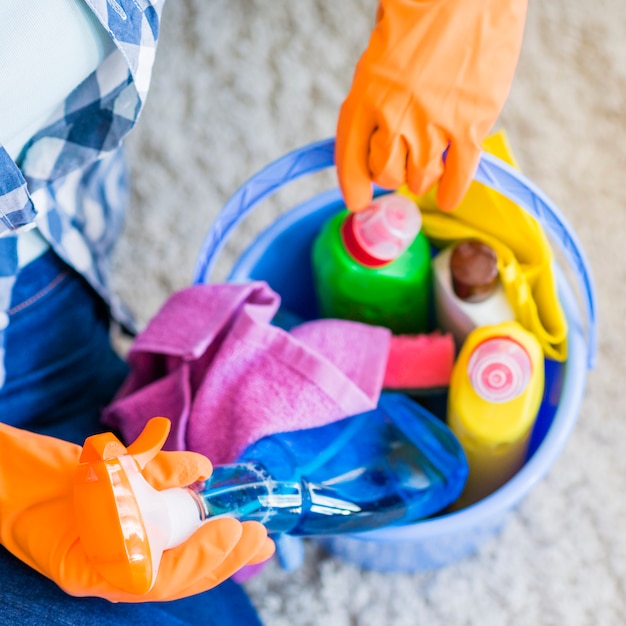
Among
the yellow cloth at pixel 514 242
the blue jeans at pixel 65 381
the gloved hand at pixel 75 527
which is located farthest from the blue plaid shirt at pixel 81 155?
the yellow cloth at pixel 514 242

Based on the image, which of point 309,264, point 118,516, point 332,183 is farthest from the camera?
point 332,183

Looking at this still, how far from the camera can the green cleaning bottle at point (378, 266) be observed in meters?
0.64

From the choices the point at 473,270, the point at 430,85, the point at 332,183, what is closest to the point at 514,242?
the point at 473,270

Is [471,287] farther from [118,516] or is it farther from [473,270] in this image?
[118,516]

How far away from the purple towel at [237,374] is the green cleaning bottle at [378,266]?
0.06 meters

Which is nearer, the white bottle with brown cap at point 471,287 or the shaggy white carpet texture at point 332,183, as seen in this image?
the white bottle with brown cap at point 471,287

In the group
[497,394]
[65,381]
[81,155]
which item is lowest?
[497,394]

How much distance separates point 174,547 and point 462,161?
0.31 m

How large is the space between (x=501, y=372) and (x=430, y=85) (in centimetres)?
21

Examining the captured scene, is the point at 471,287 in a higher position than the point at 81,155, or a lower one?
lower

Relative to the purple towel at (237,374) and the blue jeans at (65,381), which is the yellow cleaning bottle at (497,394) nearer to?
the purple towel at (237,374)

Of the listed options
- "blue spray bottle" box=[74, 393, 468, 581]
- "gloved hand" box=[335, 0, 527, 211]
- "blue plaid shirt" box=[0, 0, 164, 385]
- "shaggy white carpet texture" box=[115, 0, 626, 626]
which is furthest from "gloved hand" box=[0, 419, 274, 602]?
"shaggy white carpet texture" box=[115, 0, 626, 626]

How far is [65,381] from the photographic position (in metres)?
0.64

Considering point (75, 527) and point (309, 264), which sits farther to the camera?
point (309, 264)
